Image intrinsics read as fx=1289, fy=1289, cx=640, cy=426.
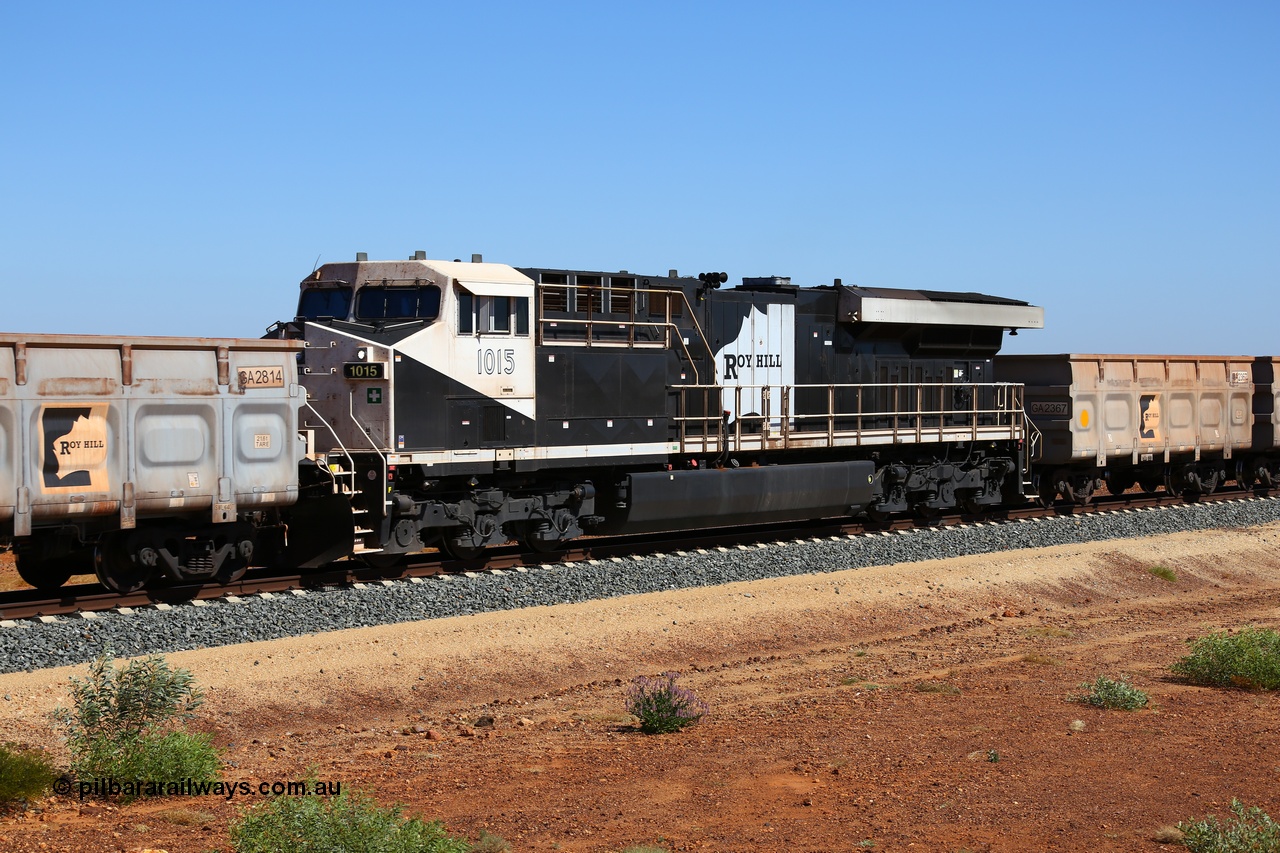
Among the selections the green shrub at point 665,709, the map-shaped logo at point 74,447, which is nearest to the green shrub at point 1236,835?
the green shrub at point 665,709

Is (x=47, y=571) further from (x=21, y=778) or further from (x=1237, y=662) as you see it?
(x=1237, y=662)

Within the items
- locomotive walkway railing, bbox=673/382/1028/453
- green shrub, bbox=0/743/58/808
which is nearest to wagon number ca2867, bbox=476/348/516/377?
locomotive walkway railing, bbox=673/382/1028/453

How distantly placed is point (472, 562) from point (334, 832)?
10137mm

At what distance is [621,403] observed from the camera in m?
18.4

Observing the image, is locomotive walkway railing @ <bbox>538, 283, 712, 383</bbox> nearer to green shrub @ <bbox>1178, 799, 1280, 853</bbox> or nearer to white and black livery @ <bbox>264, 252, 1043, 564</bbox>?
white and black livery @ <bbox>264, 252, 1043, 564</bbox>

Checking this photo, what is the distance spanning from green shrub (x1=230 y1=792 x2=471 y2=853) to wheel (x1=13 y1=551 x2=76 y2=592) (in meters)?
8.78

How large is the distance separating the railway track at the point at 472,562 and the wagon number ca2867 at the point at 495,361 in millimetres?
2525

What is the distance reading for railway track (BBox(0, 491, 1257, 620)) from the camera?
1399cm

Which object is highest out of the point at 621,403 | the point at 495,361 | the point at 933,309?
the point at 933,309

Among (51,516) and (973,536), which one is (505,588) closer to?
(51,516)

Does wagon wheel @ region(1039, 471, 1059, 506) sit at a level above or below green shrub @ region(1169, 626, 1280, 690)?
above

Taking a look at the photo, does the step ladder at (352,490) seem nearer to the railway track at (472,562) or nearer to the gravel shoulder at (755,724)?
the railway track at (472,562)

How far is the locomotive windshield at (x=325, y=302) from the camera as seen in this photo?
16.7 m

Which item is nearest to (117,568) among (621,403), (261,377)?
(261,377)
